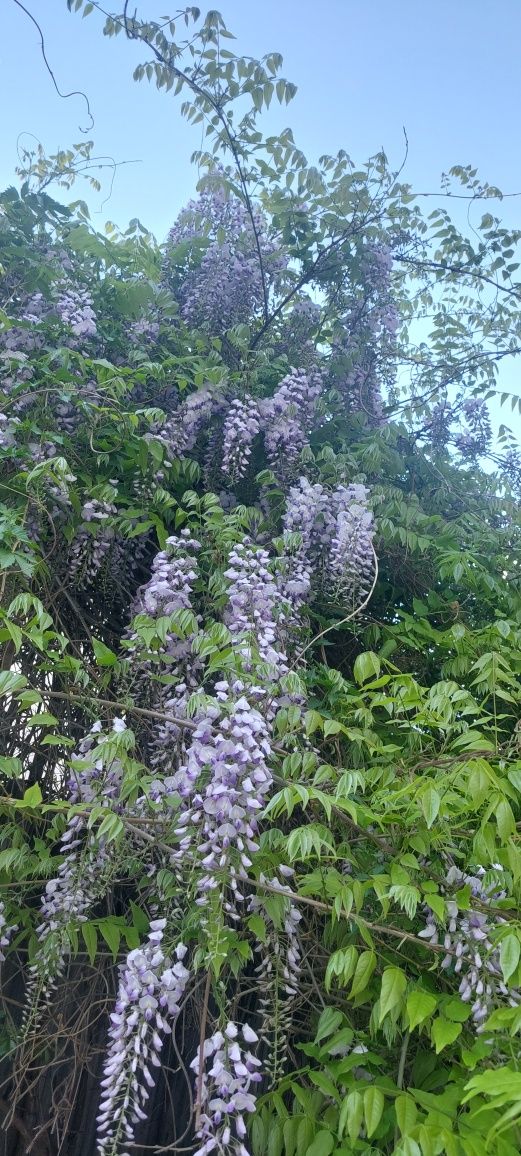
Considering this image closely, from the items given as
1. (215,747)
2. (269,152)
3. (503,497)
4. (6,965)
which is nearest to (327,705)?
(215,747)

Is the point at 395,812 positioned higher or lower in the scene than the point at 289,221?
lower

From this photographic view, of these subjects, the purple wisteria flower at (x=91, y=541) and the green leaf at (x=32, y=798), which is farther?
the purple wisteria flower at (x=91, y=541)

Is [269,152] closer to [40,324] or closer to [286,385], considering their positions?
[286,385]

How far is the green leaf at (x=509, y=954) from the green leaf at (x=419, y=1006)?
0.78 feet

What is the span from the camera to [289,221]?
3895 millimetres

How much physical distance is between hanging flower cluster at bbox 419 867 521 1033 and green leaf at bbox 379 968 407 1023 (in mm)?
159

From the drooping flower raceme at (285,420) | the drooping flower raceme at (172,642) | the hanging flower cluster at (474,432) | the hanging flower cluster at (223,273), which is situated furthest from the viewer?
the hanging flower cluster at (474,432)

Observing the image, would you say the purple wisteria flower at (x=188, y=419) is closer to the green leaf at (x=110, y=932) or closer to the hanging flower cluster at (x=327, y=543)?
the hanging flower cluster at (x=327, y=543)

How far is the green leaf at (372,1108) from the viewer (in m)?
1.73

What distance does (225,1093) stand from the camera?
1.86 metres

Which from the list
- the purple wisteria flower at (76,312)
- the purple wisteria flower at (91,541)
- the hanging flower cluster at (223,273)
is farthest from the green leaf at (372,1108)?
the hanging flower cluster at (223,273)

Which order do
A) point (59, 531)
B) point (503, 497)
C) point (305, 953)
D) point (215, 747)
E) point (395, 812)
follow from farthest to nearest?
point (503, 497) < point (59, 531) < point (305, 953) < point (395, 812) < point (215, 747)

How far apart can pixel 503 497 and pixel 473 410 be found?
1.92 feet

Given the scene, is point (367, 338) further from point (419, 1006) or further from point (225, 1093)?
point (225, 1093)
